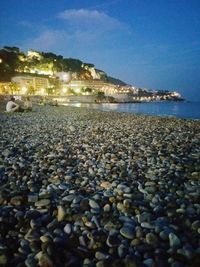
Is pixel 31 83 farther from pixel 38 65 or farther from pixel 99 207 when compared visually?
pixel 99 207

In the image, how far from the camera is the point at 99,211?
427 centimetres

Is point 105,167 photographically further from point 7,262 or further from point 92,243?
point 7,262

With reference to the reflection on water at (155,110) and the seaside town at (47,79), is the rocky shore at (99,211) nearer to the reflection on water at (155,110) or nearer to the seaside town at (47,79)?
the reflection on water at (155,110)

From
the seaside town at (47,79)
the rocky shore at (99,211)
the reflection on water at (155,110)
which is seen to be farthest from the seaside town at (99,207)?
the seaside town at (47,79)

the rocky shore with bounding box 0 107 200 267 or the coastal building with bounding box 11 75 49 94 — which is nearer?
the rocky shore with bounding box 0 107 200 267

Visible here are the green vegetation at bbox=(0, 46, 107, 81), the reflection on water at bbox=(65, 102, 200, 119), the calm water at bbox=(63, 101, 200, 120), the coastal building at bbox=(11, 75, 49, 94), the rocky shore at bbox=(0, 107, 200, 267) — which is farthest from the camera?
the green vegetation at bbox=(0, 46, 107, 81)

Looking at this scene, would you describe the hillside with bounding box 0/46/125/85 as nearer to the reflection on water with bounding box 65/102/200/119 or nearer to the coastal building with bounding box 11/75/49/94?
the coastal building with bounding box 11/75/49/94

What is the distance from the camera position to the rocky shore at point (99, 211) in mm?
3188

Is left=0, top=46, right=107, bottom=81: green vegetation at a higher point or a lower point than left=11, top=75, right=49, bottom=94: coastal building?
higher

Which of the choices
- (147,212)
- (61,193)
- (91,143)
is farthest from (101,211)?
(91,143)

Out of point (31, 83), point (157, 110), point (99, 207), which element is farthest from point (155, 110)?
point (99, 207)

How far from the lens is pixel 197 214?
13.8 ft

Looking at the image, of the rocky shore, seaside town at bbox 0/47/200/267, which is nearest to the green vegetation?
seaside town at bbox 0/47/200/267

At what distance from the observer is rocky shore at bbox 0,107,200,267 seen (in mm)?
3188
